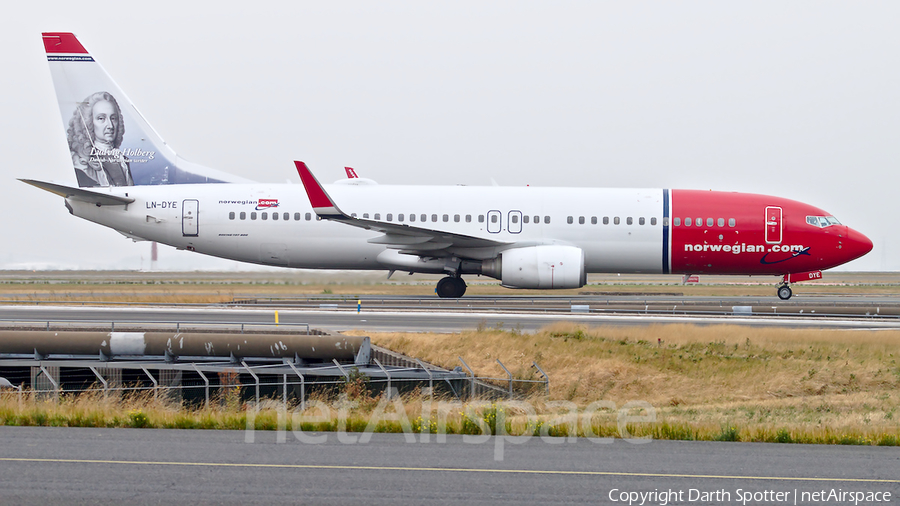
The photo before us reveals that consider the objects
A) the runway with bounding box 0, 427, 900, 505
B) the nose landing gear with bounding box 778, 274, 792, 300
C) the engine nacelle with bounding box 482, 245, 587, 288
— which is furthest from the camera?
the nose landing gear with bounding box 778, 274, 792, 300

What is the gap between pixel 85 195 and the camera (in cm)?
3194

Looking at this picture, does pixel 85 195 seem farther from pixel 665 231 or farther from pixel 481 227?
pixel 665 231

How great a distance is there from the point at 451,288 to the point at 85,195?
1478cm

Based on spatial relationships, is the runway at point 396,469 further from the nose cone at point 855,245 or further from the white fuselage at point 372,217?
the nose cone at point 855,245

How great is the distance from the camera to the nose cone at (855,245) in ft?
105

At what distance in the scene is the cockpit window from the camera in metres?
31.9

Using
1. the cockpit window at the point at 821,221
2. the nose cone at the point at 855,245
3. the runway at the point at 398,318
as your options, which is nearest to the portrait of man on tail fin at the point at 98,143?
the runway at the point at 398,318

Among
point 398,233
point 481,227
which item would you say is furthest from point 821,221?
point 398,233

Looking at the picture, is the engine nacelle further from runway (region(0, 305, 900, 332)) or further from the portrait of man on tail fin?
the portrait of man on tail fin

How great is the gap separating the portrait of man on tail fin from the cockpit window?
27496 mm

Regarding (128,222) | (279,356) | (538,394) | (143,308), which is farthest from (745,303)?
(128,222)

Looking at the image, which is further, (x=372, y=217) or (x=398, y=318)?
(x=372, y=217)

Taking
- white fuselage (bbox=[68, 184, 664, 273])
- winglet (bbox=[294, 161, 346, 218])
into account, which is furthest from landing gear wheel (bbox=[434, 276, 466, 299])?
winglet (bbox=[294, 161, 346, 218])

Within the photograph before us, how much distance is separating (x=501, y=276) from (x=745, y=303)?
9992mm
